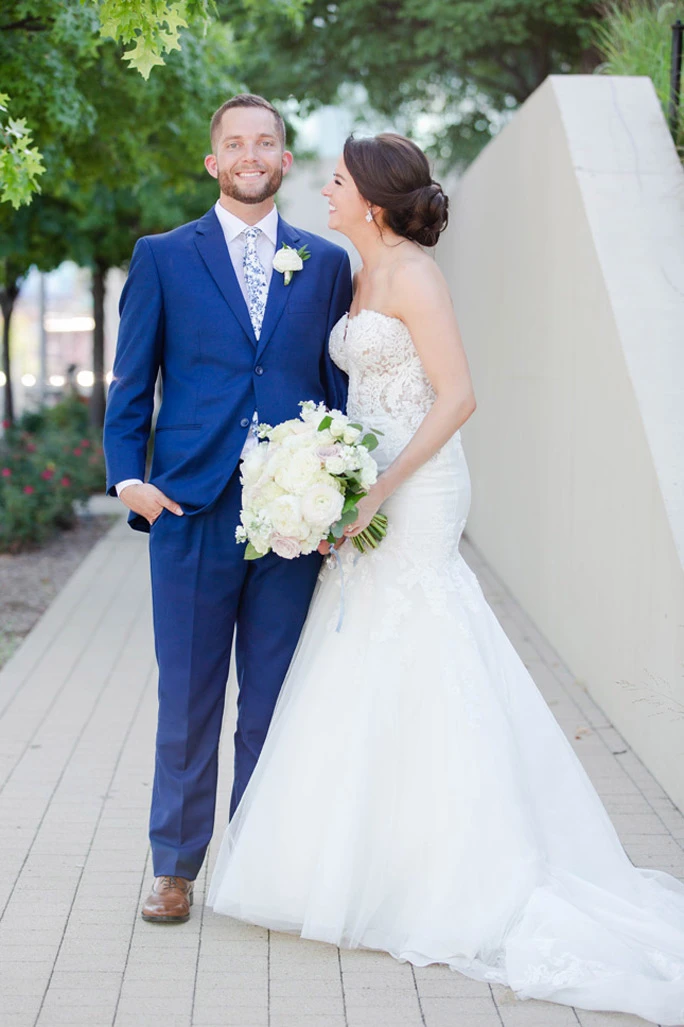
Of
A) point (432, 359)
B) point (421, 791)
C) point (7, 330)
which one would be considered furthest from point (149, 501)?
point (7, 330)

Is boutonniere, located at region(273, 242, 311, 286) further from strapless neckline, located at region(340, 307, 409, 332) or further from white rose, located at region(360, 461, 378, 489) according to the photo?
white rose, located at region(360, 461, 378, 489)

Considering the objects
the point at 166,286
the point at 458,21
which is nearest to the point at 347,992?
the point at 166,286

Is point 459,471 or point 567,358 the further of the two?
point 567,358

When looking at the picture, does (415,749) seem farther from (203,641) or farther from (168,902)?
(168,902)

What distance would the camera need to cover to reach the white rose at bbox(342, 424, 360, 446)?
3561 mm

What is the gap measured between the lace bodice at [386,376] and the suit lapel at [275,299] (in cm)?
21

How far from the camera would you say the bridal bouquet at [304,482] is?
3.47 meters

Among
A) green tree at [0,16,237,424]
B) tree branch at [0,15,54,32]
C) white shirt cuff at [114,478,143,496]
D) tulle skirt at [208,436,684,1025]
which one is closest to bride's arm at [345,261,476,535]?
tulle skirt at [208,436,684,1025]

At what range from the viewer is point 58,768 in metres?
5.55

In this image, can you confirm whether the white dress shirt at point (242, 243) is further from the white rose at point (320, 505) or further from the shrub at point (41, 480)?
the shrub at point (41, 480)

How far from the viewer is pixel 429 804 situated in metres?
3.77

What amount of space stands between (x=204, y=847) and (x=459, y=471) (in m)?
1.42

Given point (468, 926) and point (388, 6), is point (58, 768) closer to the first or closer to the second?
point (468, 926)

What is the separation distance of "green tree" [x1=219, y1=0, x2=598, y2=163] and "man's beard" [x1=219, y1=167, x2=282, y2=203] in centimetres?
884
